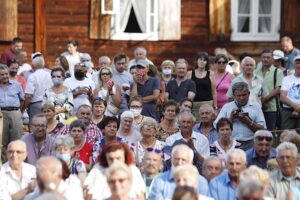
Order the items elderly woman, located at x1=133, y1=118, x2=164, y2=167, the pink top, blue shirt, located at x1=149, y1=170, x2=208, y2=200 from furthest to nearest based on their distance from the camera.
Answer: the pink top
elderly woman, located at x1=133, y1=118, x2=164, y2=167
blue shirt, located at x1=149, y1=170, x2=208, y2=200

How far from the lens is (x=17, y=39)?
877 inches

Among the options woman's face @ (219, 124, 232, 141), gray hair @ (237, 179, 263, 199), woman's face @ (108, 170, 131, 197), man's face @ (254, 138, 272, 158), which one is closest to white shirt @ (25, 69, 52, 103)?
woman's face @ (219, 124, 232, 141)

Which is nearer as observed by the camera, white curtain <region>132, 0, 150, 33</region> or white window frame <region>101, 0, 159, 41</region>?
white window frame <region>101, 0, 159, 41</region>

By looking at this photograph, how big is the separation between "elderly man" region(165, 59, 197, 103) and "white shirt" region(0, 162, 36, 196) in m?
5.06

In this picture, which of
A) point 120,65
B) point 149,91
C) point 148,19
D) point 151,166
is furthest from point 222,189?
point 148,19

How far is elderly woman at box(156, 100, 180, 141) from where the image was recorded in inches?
644

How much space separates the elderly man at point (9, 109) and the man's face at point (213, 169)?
5.09 m

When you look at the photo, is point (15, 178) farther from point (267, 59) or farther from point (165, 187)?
point (267, 59)

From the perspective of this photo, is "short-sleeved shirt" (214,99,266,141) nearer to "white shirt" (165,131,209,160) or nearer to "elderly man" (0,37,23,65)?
"white shirt" (165,131,209,160)

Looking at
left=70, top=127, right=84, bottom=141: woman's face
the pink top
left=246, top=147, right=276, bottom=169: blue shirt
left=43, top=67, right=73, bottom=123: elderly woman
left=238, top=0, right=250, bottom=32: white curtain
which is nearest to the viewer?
left=246, top=147, right=276, bottom=169: blue shirt

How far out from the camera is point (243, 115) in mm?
16531

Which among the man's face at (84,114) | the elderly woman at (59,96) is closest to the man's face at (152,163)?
the man's face at (84,114)

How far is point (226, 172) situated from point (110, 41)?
11.2 meters

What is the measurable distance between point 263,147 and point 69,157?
240 cm
